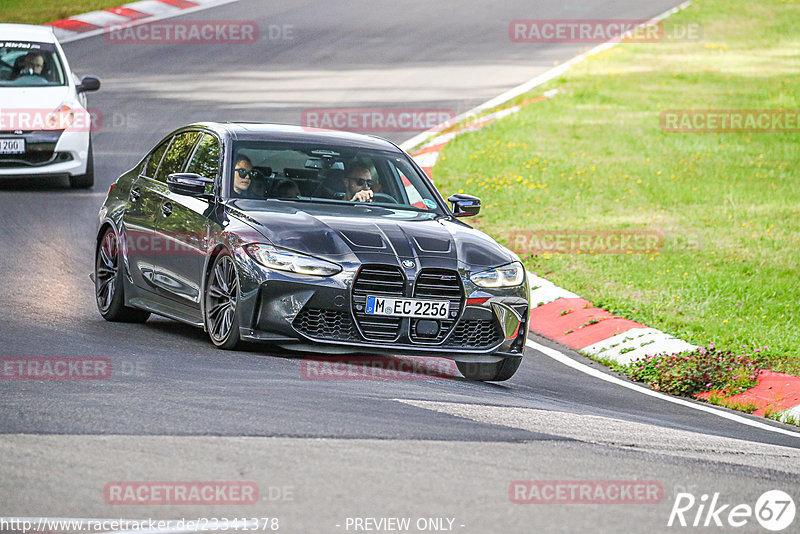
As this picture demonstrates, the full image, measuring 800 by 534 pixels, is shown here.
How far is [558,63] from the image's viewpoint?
3017 cm

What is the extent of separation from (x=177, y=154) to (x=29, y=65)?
759 centimetres

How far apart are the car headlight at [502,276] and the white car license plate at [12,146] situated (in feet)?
29.1

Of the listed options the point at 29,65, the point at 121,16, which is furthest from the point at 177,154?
the point at 121,16

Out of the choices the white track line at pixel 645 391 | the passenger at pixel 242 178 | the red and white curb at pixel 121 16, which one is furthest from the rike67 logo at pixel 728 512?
the red and white curb at pixel 121 16

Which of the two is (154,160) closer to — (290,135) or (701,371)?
(290,135)

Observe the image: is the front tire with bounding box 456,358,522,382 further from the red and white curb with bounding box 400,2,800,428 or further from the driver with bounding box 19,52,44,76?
the driver with bounding box 19,52,44,76

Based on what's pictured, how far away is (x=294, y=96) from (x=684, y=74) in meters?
8.16

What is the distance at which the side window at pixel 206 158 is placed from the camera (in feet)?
33.3

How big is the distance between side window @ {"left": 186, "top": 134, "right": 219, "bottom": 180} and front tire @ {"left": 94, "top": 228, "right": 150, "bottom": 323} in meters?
0.95

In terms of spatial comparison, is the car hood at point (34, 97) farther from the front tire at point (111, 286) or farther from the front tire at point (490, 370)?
the front tire at point (490, 370)

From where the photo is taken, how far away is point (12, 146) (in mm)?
16516

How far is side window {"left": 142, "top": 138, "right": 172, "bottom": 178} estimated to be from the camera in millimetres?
10962

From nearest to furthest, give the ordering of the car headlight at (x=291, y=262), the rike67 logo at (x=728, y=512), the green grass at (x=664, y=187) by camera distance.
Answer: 1. the rike67 logo at (x=728, y=512)
2. the car headlight at (x=291, y=262)
3. the green grass at (x=664, y=187)

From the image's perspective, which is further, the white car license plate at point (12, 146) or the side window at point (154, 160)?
the white car license plate at point (12, 146)
